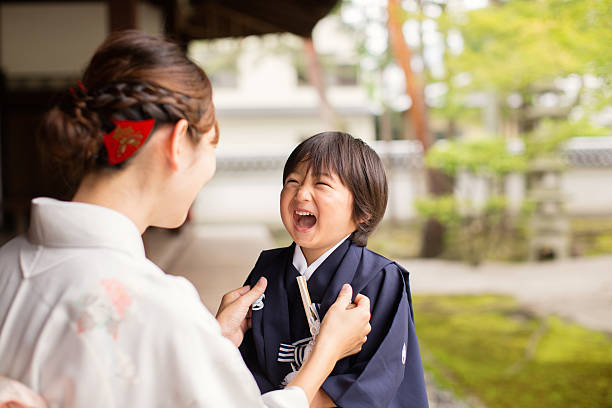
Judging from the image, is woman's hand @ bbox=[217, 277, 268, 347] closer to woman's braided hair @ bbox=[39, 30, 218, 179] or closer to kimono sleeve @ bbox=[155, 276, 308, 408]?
kimono sleeve @ bbox=[155, 276, 308, 408]

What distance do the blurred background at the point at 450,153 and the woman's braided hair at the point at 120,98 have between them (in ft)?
5.56

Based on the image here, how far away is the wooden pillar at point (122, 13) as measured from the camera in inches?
124

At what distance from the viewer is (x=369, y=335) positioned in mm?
899

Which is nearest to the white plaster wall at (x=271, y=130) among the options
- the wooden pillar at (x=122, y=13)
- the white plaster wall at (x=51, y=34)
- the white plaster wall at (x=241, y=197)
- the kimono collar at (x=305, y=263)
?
the white plaster wall at (x=241, y=197)

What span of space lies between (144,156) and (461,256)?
9.20m

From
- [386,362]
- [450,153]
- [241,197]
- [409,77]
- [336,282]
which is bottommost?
[241,197]

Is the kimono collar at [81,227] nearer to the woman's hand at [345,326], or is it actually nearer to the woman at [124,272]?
the woman at [124,272]

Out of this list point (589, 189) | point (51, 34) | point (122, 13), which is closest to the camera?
point (122, 13)

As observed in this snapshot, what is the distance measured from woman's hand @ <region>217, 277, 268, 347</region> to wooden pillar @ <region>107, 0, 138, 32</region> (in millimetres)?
2621

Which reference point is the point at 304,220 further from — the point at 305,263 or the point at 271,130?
the point at 271,130

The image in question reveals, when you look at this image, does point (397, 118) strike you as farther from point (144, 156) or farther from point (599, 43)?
point (144, 156)

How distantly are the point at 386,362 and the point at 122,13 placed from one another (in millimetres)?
2869

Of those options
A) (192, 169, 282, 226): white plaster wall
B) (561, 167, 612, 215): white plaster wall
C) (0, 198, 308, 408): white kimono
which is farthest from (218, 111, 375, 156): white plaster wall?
(0, 198, 308, 408): white kimono

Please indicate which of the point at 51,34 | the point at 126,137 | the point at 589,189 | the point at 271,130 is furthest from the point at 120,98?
the point at 271,130
